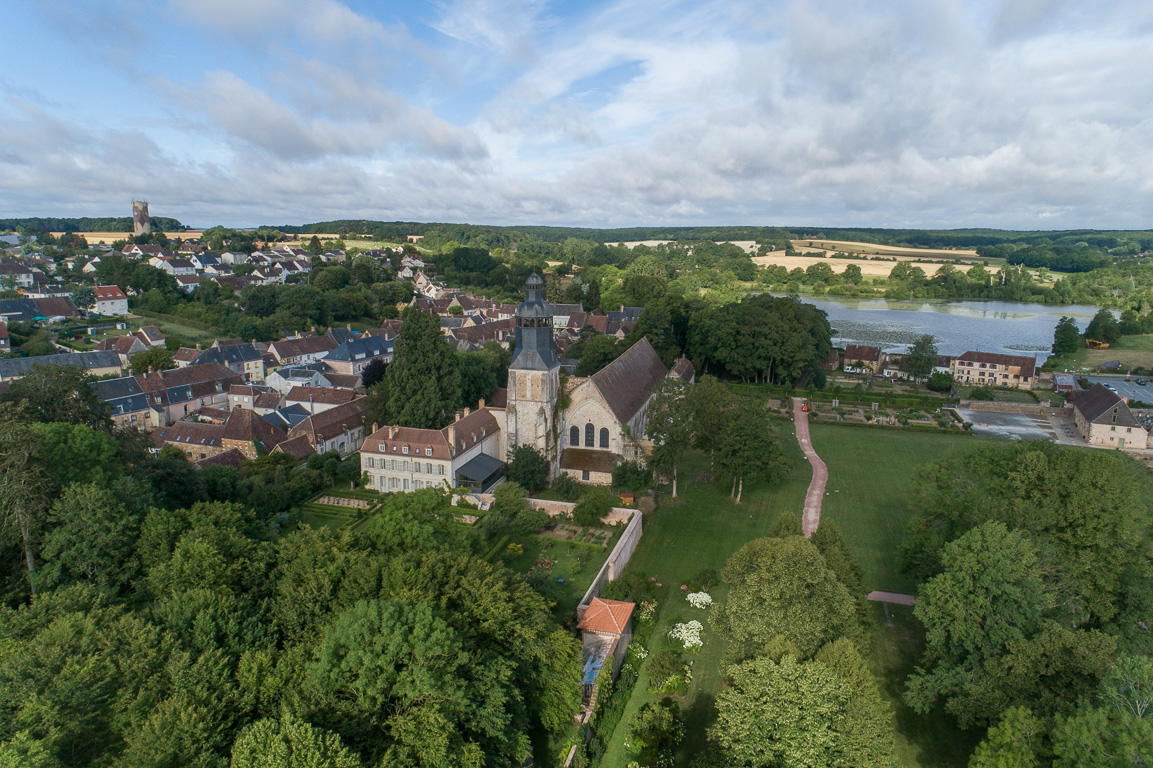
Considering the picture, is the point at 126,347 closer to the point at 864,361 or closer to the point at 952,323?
the point at 864,361

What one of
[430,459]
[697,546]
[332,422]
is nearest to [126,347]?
[332,422]

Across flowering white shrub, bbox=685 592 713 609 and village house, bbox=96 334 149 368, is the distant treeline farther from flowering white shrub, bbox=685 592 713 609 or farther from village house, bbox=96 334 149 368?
flowering white shrub, bbox=685 592 713 609

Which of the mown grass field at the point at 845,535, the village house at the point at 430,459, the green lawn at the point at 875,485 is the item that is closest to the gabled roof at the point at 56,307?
the village house at the point at 430,459

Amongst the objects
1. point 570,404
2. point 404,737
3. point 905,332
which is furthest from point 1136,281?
point 404,737

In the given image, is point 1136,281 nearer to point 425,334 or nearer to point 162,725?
point 425,334

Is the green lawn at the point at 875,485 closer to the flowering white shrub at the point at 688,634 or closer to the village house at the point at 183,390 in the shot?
the flowering white shrub at the point at 688,634
